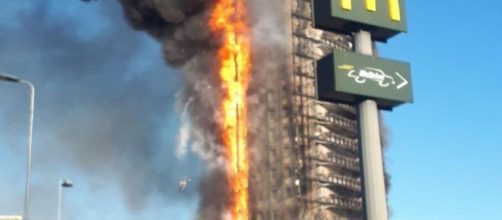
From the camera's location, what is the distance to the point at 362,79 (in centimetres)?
5634

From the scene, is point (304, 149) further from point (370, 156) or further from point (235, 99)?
point (370, 156)

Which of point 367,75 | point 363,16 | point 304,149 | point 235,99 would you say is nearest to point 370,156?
point 367,75

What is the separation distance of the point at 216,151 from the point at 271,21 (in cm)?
1760

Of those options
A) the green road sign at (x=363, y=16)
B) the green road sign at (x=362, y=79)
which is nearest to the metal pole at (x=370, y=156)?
the green road sign at (x=363, y=16)

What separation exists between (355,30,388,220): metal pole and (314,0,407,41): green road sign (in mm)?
1220

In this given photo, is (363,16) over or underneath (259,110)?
underneath

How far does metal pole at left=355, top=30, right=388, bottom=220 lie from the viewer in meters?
54.8

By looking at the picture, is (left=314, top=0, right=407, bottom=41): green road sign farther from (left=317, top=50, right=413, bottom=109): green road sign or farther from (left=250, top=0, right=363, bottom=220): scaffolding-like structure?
(left=250, top=0, right=363, bottom=220): scaffolding-like structure

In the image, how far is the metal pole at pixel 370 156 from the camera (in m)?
54.8

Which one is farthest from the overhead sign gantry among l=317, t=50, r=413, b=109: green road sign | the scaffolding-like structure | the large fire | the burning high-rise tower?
the scaffolding-like structure

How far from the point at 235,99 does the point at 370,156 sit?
28647mm

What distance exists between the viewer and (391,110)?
5981 centimetres

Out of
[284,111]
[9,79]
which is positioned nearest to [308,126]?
[284,111]

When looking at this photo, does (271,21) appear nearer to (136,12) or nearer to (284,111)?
(284,111)
